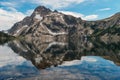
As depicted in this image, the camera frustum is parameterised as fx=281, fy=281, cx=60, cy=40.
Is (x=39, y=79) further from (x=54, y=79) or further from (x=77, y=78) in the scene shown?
(x=77, y=78)

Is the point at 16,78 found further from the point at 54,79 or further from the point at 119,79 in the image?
the point at 119,79

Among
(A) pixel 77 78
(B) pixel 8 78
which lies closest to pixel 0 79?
(B) pixel 8 78

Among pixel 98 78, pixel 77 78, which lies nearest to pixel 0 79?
pixel 77 78

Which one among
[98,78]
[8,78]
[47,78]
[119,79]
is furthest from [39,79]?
[119,79]

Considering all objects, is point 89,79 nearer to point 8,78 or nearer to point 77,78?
point 77,78

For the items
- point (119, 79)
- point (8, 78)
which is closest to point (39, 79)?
point (8, 78)
